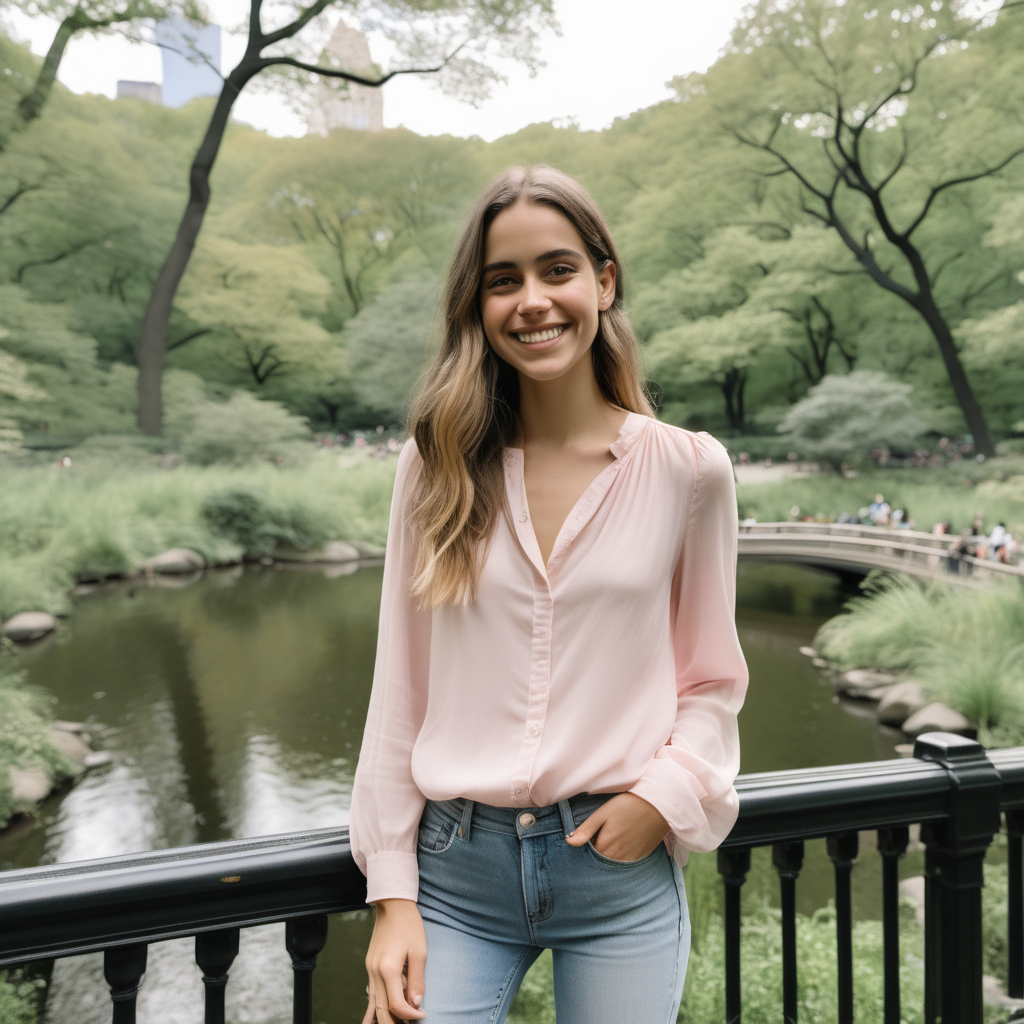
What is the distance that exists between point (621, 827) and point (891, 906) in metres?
0.63

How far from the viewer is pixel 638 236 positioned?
20.1 m

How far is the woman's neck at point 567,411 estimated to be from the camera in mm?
1145

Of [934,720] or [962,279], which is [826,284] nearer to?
[962,279]

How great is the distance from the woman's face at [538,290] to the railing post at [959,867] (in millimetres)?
828

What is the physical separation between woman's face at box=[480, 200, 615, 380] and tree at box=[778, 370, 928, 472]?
16.6 metres

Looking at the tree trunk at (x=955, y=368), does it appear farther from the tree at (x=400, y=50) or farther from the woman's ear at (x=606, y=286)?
the woman's ear at (x=606, y=286)

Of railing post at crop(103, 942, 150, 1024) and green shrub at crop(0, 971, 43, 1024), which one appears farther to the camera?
green shrub at crop(0, 971, 43, 1024)

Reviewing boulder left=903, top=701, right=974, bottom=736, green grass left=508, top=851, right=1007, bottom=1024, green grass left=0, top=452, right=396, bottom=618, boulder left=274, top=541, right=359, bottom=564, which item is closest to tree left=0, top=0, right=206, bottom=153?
green grass left=0, top=452, right=396, bottom=618

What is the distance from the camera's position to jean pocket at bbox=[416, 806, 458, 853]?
1012 millimetres

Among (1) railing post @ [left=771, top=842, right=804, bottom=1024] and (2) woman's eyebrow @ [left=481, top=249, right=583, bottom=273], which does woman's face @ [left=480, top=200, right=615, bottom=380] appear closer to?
(2) woman's eyebrow @ [left=481, top=249, right=583, bottom=273]

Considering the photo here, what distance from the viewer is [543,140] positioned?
73.7ft

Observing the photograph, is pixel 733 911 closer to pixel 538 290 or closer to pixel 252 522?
pixel 538 290

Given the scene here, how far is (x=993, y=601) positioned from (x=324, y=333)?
1646 centimetres

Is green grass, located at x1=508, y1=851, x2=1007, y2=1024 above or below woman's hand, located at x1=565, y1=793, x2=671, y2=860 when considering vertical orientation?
below
